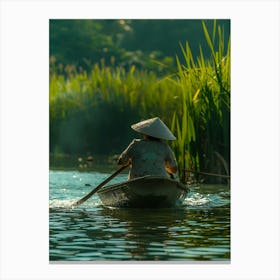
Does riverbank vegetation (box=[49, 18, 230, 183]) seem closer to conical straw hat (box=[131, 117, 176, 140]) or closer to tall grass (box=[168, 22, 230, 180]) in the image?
tall grass (box=[168, 22, 230, 180])

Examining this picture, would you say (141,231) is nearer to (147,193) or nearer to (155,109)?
(147,193)

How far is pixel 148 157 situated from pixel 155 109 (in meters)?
5.12

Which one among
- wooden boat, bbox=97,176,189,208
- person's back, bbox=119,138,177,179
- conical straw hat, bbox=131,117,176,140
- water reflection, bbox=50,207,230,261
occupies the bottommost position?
water reflection, bbox=50,207,230,261

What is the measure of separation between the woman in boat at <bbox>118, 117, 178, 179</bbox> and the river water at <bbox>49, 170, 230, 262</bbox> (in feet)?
1.93

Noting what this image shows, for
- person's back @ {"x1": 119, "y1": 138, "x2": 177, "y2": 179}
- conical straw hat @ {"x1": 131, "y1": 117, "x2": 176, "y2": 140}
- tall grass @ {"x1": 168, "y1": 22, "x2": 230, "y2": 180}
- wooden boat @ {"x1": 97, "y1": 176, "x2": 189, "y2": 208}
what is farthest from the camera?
tall grass @ {"x1": 168, "y1": 22, "x2": 230, "y2": 180}

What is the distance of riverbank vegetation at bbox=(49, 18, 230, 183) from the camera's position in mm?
15867

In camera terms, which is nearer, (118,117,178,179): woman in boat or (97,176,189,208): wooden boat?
(97,176,189,208): wooden boat

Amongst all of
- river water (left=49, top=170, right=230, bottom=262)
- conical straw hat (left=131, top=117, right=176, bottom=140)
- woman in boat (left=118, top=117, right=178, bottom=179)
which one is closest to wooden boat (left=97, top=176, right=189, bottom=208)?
river water (left=49, top=170, right=230, bottom=262)

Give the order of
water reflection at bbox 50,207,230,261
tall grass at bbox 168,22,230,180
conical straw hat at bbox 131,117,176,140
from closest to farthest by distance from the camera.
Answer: water reflection at bbox 50,207,230,261
conical straw hat at bbox 131,117,176,140
tall grass at bbox 168,22,230,180

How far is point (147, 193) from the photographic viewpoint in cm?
1341
